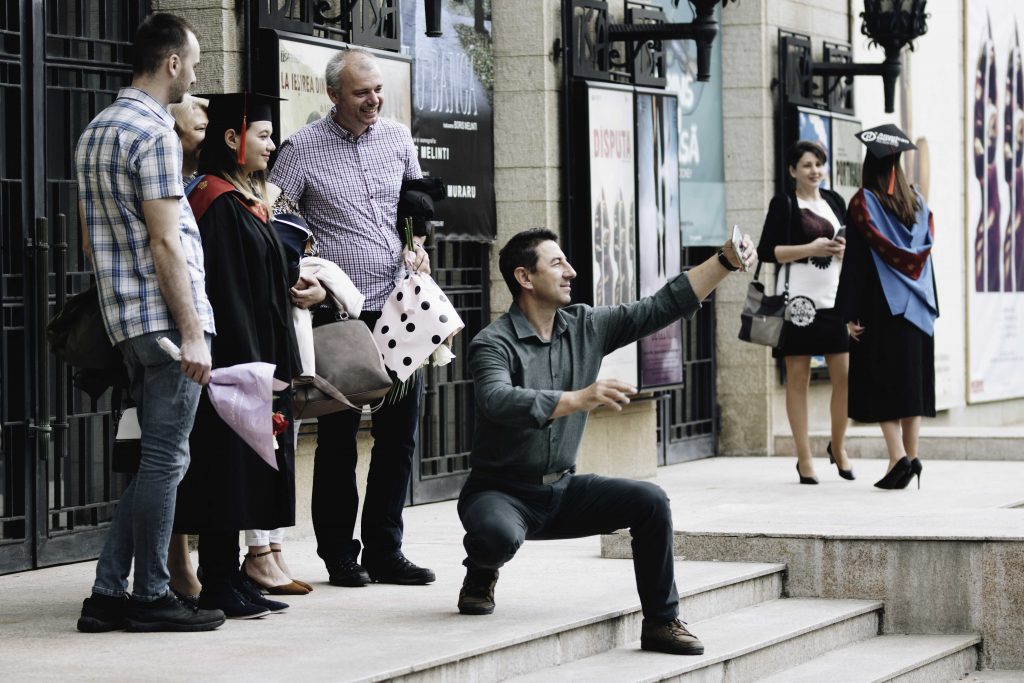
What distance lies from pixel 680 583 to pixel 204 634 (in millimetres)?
2069

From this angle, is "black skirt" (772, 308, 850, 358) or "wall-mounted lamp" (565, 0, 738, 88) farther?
"wall-mounted lamp" (565, 0, 738, 88)

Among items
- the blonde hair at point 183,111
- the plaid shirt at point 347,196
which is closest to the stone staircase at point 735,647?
the plaid shirt at point 347,196

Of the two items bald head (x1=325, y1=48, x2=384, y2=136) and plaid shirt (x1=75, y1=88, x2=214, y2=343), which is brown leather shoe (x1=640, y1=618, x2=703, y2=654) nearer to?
plaid shirt (x1=75, y1=88, x2=214, y2=343)

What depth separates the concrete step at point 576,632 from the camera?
5746 millimetres

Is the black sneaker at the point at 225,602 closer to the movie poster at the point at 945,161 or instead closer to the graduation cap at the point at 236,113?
the graduation cap at the point at 236,113

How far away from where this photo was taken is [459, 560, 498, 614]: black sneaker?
650 cm

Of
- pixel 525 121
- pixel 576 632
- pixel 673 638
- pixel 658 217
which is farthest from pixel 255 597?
pixel 658 217

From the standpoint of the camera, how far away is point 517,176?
10844 millimetres

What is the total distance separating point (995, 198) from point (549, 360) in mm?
12970

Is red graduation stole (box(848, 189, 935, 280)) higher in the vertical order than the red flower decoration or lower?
higher

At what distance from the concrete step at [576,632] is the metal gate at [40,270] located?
215 cm

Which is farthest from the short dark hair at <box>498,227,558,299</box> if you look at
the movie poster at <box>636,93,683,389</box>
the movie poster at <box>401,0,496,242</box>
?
the movie poster at <box>636,93,683,389</box>

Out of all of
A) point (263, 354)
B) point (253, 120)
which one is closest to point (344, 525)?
point (263, 354)

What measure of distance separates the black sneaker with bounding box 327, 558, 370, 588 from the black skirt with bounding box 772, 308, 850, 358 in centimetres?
423
